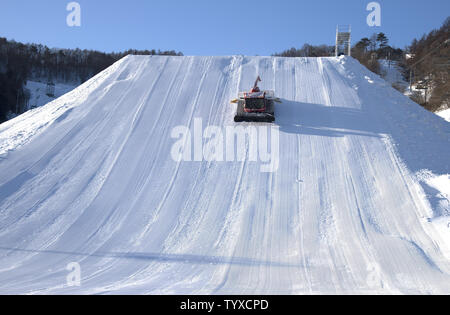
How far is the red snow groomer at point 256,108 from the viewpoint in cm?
1180

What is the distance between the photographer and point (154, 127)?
11.8 m

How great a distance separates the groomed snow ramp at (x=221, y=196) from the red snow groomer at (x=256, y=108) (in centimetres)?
65

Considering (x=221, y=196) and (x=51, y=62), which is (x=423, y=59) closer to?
(x=221, y=196)

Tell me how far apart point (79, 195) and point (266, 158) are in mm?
5286

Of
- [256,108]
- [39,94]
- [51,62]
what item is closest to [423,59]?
[256,108]

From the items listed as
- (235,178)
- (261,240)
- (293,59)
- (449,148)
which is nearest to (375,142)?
(449,148)

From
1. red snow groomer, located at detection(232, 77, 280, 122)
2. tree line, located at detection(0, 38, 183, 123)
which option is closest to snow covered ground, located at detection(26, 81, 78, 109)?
tree line, located at detection(0, 38, 183, 123)

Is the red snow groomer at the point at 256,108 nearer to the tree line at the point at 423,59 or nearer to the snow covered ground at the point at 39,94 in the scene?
the tree line at the point at 423,59

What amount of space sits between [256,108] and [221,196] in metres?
4.35

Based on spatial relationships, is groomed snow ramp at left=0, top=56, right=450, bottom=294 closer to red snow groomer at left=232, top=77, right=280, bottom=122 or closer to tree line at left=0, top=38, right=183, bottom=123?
red snow groomer at left=232, top=77, right=280, bottom=122

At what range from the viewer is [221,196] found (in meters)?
8.81

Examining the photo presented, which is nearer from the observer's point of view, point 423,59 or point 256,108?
point 256,108

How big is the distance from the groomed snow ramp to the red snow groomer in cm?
65

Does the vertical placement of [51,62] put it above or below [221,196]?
above
